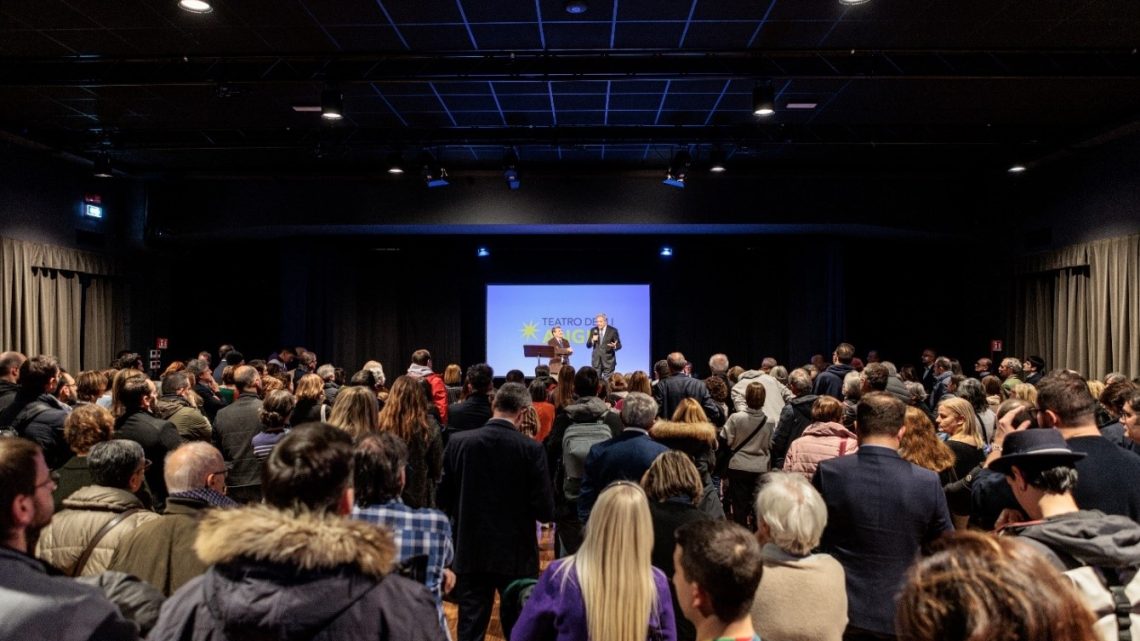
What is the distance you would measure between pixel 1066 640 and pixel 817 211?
11.2 metres

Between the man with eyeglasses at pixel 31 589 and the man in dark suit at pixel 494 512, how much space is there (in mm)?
2170

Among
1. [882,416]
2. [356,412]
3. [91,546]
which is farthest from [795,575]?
[356,412]

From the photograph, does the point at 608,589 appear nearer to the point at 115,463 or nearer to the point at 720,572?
the point at 720,572

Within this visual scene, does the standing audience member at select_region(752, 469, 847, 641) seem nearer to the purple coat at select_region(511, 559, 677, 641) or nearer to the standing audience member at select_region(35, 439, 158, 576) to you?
the purple coat at select_region(511, 559, 677, 641)

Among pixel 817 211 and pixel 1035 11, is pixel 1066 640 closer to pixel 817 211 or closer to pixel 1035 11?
pixel 1035 11

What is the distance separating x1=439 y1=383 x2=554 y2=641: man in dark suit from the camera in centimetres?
379

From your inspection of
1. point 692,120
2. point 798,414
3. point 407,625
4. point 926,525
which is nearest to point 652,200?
point 692,120

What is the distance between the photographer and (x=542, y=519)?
3.80 meters

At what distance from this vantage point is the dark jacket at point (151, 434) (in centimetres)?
418

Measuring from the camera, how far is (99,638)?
1615mm

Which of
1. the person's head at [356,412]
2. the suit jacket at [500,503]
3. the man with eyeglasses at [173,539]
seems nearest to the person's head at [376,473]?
the man with eyeglasses at [173,539]

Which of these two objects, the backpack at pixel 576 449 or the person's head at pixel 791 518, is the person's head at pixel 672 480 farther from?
the backpack at pixel 576 449

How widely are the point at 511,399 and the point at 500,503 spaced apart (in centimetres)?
50

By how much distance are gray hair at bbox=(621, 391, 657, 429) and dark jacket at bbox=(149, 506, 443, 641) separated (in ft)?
8.18
